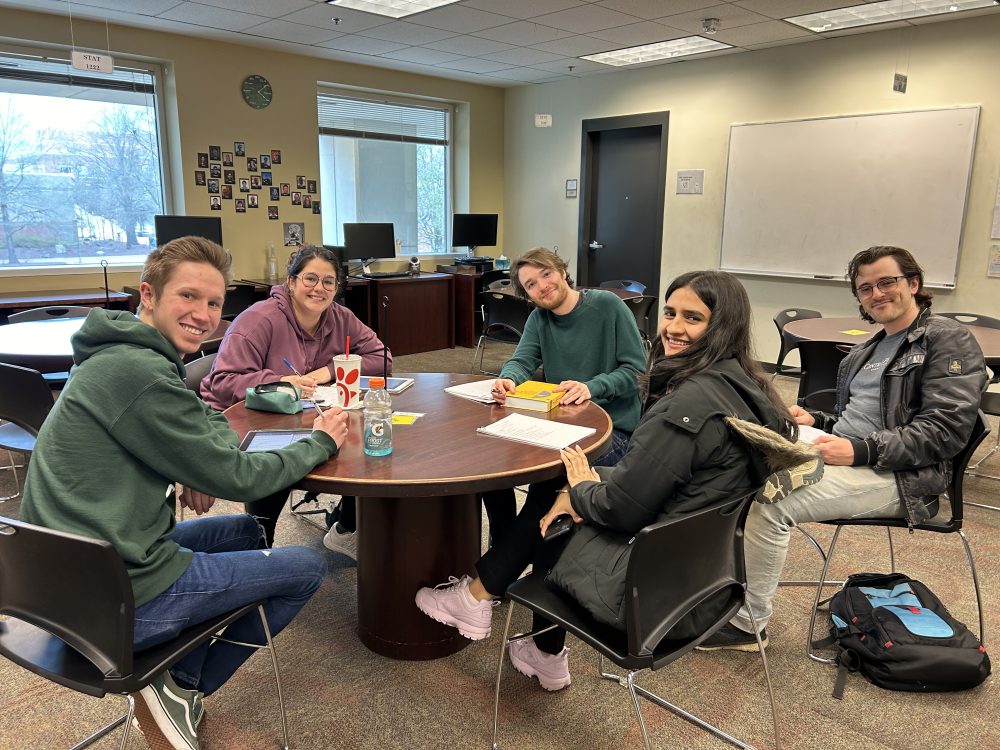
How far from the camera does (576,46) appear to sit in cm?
590

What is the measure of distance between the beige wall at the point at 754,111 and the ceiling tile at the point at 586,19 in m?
1.48

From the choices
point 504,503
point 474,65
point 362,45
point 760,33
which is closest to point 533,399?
point 504,503

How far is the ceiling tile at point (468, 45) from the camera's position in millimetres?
5746

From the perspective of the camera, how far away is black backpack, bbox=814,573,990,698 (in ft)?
6.52

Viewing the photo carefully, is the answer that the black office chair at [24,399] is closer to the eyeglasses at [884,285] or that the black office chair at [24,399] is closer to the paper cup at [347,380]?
the paper cup at [347,380]

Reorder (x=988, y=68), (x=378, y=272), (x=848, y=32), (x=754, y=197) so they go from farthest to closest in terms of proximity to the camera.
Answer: (x=378, y=272) < (x=754, y=197) < (x=848, y=32) < (x=988, y=68)

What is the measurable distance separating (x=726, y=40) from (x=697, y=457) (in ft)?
17.0

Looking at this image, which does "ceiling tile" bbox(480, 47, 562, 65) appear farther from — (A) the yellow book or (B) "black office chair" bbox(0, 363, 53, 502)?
(B) "black office chair" bbox(0, 363, 53, 502)

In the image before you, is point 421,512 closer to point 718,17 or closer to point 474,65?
point 718,17

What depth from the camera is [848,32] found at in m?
5.32

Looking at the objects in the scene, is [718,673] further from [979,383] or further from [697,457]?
[979,383]

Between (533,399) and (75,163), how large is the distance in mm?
5035

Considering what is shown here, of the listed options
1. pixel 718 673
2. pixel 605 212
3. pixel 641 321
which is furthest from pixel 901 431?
pixel 605 212

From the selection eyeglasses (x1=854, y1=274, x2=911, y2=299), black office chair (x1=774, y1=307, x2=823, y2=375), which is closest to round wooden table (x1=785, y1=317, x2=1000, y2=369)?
black office chair (x1=774, y1=307, x2=823, y2=375)
